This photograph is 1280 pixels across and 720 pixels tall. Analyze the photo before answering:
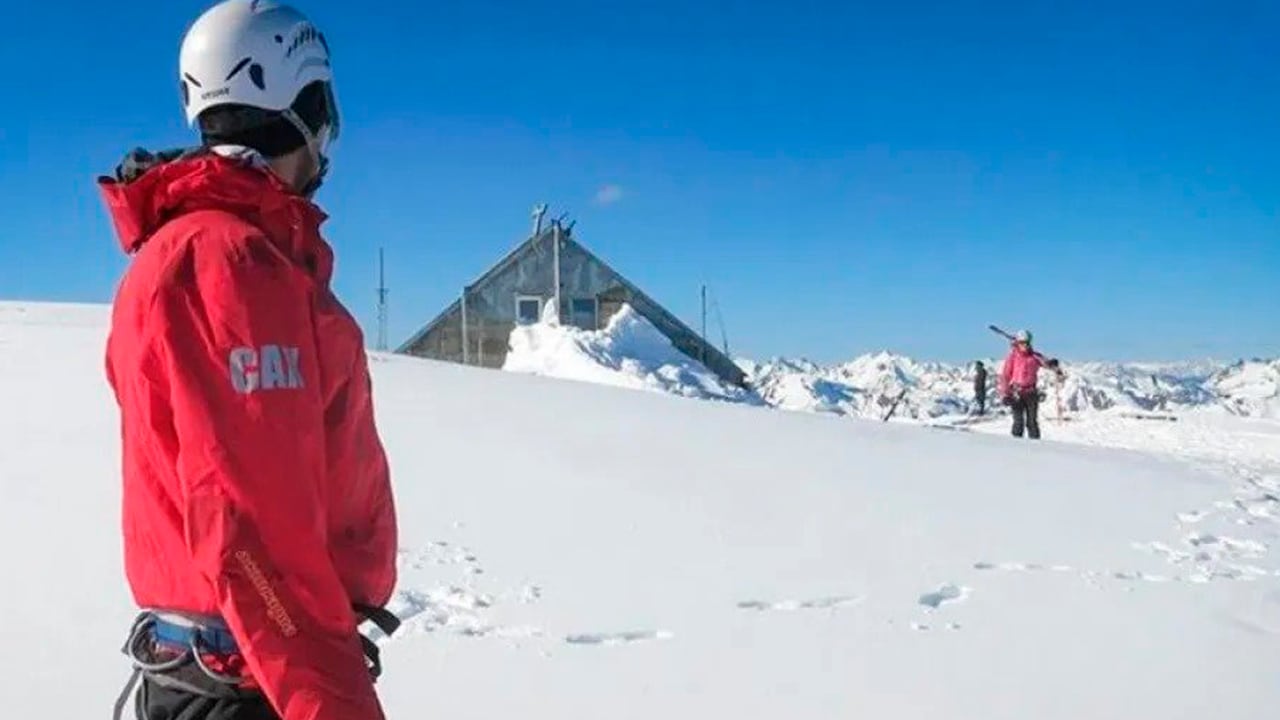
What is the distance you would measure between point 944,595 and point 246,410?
16.5ft

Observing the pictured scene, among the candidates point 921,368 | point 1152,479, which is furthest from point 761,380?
point 921,368

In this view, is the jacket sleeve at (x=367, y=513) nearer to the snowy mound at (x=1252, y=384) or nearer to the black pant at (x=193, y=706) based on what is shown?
the black pant at (x=193, y=706)

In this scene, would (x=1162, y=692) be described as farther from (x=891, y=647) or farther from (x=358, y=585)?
(x=358, y=585)

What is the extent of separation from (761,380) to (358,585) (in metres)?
40.5

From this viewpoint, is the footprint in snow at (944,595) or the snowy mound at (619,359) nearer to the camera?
the footprint in snow at (944,595)

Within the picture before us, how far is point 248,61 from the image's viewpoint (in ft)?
5.74

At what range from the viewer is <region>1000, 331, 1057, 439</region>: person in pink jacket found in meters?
16.8

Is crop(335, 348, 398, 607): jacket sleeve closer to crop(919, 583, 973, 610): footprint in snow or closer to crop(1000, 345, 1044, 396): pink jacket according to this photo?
crop(919, 583, 973, 610): footprint in snow

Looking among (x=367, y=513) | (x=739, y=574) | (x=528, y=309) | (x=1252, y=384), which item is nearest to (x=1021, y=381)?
(x=739, y=574)

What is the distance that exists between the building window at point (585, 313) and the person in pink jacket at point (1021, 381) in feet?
43.8

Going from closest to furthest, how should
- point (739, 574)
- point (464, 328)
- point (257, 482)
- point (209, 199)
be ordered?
point (257, 482)
point (209, 199)
point (739, 574)
point (464, 328)

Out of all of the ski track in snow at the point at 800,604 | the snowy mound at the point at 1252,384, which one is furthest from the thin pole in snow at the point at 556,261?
the snowy mound at the point at 1252,384

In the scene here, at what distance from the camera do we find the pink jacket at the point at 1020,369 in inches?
663

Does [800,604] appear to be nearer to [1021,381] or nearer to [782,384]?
[1021,381]
